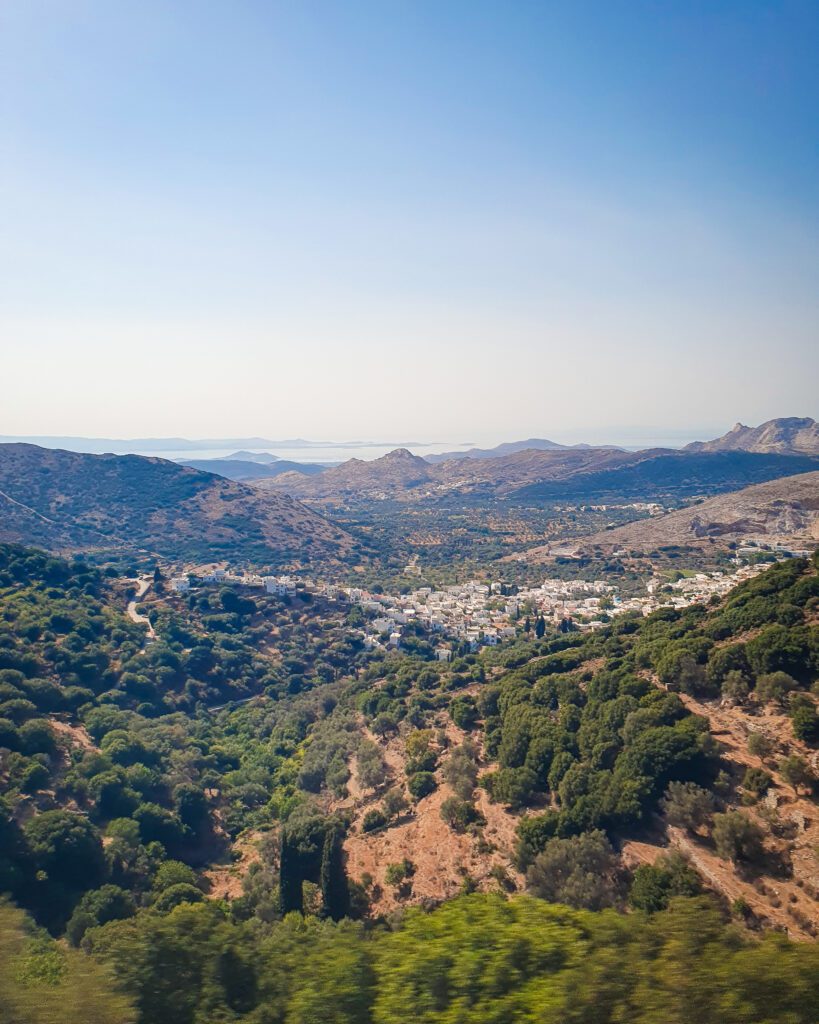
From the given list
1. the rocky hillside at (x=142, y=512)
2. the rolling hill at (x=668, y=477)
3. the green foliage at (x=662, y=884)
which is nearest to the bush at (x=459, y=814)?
the green foliage at (x=662, y=884)

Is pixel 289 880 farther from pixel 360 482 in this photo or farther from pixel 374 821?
pixel 360 482

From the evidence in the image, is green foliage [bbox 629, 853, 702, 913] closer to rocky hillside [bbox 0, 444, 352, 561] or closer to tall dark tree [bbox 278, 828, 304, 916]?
tall dark tree [bbox 278, 828, 304, 916]

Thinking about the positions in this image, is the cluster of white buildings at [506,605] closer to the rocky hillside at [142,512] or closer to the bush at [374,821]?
the bush at [374,821]

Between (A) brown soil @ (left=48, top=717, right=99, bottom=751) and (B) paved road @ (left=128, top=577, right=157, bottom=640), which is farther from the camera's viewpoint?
(B) paved road @ (left=128, top=577, right=157, bottom=640)

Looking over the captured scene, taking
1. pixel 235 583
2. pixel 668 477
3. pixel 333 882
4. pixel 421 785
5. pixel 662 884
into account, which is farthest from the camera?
pixel 668 477

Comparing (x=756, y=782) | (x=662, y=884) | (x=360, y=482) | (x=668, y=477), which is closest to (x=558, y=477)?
(x=668, y=477)

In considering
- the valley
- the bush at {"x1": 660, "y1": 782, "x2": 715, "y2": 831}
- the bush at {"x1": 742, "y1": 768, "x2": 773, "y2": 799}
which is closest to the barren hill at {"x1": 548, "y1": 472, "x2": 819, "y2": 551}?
the valley

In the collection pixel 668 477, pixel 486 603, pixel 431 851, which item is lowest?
pixel 486 603
